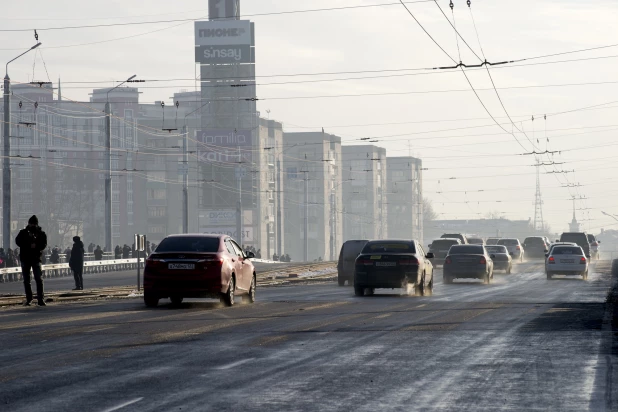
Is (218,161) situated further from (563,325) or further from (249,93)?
(563,325)

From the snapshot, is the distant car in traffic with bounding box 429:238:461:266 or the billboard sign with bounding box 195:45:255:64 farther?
the billboard sign with bounding box 195:45:255:64

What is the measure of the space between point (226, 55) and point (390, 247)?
126998 millimetres

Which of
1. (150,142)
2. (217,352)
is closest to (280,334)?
(217,352)

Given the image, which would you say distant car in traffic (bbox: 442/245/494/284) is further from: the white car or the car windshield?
the car windshield

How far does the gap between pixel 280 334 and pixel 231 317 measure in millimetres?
4179

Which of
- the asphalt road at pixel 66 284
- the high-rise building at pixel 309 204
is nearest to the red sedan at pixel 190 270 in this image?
the asphalt road at pixel 66 284

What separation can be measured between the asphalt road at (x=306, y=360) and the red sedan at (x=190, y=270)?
812 mm

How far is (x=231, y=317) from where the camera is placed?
2138 cm

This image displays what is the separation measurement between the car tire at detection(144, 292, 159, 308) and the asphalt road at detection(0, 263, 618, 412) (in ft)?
3.12

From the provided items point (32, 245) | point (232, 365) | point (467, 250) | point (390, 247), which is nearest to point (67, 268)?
point (467, 250)

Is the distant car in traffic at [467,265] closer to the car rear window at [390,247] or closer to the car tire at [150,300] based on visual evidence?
the car rear window at [390,247]

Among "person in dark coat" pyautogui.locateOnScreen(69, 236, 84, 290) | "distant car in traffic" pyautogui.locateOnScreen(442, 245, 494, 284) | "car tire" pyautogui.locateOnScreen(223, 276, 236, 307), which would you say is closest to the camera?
"car tire" pyautogui.locateOnScreen(223, 276, 236, 307)

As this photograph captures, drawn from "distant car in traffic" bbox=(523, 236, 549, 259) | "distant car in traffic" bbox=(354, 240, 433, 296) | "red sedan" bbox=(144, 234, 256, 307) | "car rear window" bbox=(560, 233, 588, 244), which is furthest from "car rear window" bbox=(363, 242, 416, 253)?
"distant car in traffic" bbox=(523, 236, 549, 259)

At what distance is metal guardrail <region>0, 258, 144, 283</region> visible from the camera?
49478 mm
